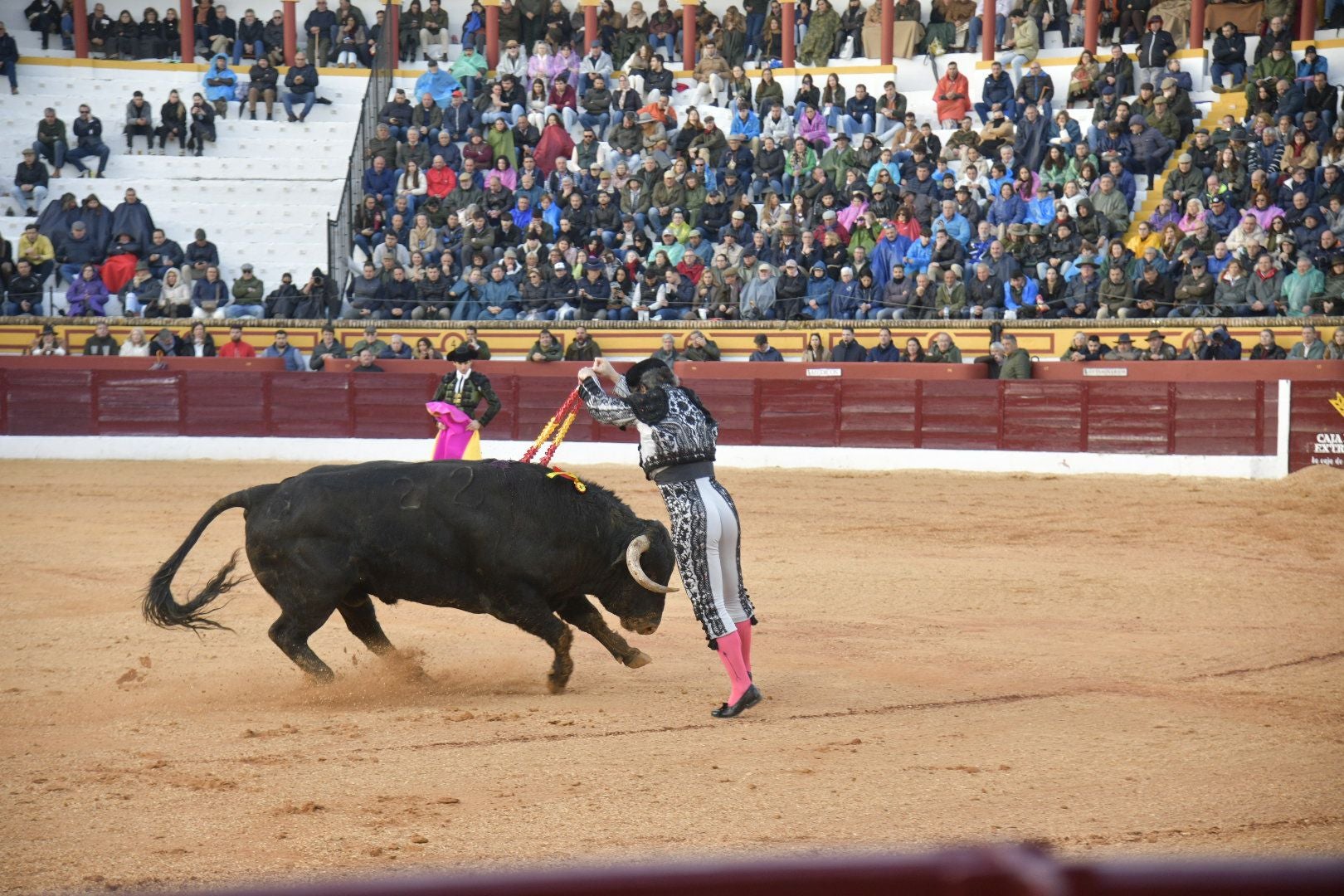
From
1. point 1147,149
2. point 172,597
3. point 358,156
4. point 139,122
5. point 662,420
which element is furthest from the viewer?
point 139,122

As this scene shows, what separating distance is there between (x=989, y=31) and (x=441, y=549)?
1810 cm

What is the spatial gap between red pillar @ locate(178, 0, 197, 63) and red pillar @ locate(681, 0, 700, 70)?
8.27 meters

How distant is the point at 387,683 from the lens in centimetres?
654

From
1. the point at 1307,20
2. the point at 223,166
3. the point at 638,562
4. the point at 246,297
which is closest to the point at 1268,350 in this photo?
the point at 1307,20

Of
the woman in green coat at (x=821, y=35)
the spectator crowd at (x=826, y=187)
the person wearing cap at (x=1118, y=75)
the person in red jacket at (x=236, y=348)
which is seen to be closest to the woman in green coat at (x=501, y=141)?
the spectator crowd at (x=826, y=187)

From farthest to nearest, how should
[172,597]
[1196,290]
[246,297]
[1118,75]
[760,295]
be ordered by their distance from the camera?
[246,297], [1118,75], [760,295], [1196,290], [172,597]

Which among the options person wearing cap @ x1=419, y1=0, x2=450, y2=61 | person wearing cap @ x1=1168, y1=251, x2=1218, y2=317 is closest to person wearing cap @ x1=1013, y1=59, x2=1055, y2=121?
person wearing cap @ x1=1168, y1=251, x2=1218, y2=317

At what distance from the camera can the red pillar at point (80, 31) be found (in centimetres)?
2422

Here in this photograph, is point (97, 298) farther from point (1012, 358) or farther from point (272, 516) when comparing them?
point (272, 516)

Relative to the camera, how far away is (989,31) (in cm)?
2208

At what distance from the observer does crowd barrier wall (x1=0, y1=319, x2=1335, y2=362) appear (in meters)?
16.6

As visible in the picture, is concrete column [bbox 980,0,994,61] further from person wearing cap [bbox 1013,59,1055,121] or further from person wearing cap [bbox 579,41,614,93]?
person wearing cap [bbox 579,41,614,93]

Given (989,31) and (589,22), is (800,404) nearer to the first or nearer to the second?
(989,31)

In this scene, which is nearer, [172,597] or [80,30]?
[172,597]
